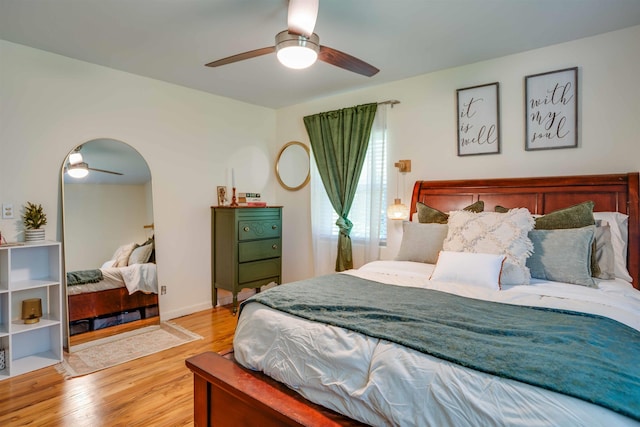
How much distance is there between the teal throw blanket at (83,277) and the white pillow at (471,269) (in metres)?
2.90

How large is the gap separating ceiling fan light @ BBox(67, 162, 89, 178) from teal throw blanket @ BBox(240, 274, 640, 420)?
7.53 feet

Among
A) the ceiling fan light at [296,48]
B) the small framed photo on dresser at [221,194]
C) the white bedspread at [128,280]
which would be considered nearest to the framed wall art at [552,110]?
the ceiling fan light at [296,48]

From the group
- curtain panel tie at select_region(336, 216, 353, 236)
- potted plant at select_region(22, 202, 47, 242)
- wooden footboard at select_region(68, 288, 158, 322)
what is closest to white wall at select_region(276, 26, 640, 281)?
curtain panel tie at select_region(336, 216, 353, 236)

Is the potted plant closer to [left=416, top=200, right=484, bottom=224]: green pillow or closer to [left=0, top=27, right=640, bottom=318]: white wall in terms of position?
[left=0, top=27, right=640, bottom=318]: white wall

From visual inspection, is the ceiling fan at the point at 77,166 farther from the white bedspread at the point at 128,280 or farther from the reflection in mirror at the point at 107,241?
the white bedspread at the point at 128,280

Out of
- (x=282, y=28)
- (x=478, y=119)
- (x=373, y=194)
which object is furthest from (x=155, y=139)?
(x=478, y=119)

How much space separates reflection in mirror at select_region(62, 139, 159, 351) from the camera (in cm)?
309

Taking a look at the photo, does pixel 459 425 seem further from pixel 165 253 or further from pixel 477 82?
pixel 165 253

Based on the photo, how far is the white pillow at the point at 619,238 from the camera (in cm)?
228

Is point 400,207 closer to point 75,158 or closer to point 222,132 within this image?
point 222,132

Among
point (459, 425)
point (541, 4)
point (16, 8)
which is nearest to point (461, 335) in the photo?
point (459, 425)

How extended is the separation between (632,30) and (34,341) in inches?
201

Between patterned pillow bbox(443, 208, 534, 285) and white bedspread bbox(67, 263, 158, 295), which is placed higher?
patterned pillow bbox(443, 208, 534, 285)

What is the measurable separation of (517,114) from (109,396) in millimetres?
3681
